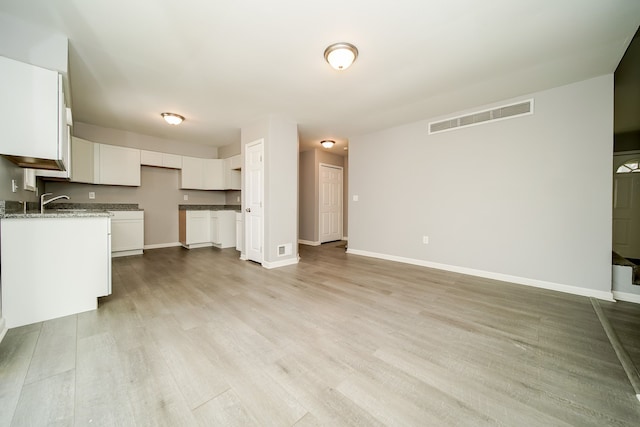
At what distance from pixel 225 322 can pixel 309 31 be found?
2.59 m

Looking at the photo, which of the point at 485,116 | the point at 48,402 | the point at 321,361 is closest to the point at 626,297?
the point at 485,116

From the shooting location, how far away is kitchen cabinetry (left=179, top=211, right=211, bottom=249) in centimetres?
541

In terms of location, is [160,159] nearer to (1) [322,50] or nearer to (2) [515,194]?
(1) [322,50]

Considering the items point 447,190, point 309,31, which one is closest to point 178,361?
point 309,31

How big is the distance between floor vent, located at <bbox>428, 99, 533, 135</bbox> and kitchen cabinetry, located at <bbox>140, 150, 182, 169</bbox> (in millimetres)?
5273

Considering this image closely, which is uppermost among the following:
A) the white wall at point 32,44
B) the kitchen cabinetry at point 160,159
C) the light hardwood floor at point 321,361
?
the white wall at point 32,44

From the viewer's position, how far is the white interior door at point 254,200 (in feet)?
13.4

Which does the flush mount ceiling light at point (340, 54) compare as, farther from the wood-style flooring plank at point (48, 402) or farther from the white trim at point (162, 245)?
the white trim at point (162, 245)

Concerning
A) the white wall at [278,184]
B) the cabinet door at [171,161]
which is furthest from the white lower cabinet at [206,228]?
the white wall at [278,184]

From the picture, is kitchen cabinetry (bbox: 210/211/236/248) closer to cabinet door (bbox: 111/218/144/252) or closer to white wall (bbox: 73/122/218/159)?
cabinet door (bbox: 111/218/144/252)

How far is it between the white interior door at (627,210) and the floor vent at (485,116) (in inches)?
138

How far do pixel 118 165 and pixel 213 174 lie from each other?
1.78 meters

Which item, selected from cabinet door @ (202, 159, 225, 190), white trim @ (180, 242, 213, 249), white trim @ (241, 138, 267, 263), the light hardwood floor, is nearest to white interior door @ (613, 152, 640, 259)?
the light hardwood floor

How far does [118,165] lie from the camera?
461 centimetres
